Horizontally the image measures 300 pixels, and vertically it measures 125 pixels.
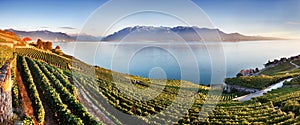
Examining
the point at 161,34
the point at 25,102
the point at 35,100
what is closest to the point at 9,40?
the point at 25,102

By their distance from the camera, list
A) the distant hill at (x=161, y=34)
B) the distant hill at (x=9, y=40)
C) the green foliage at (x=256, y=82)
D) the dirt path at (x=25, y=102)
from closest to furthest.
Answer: the distant hill at (x=161, y=34) → the dirt path at (x=25, y=102) → the green foliage at (x=256, y=82) → the distant hill at (x=9, y=40)

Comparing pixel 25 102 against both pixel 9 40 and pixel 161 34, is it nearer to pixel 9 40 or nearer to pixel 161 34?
pixel 161 34

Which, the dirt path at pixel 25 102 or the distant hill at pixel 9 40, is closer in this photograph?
the dirt path at pixel 25 102

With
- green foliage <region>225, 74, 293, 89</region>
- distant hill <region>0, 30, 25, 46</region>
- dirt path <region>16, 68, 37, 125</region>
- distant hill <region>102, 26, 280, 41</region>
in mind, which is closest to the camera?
distant hill <region>102, 26, 280, 41</region>

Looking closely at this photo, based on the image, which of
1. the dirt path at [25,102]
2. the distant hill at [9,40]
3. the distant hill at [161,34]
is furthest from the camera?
the distant hill at [9,40]

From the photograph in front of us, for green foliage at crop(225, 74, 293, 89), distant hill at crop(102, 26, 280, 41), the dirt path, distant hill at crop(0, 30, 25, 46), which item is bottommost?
green foliage at crop(225, 74, 293, 89)

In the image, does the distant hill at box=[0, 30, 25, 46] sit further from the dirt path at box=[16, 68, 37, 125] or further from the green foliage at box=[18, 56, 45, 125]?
the dirt path at box=[16, 68, 37, 125]

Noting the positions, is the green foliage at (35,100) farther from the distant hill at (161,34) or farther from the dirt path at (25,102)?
the distant hill at (161,34)

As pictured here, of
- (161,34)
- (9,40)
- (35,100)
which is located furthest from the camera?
(9,40)

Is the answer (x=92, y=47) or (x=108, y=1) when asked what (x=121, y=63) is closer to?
(x=92, y=47)

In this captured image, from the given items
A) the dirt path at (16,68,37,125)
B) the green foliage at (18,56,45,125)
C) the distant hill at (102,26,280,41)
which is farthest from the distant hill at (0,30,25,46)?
the distant hill at (102,26,280,41)

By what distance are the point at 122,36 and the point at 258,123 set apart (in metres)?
10.0

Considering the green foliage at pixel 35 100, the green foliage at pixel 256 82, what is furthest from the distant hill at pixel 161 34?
the green foliage at pixel 256 82

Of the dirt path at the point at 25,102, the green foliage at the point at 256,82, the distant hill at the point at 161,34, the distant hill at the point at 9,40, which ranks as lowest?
the green foliage at the point at 256,82
